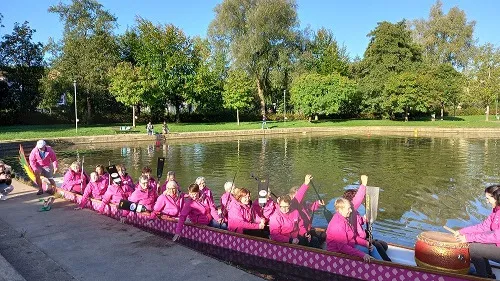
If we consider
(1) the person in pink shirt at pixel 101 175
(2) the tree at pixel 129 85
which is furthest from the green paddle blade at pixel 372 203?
(2) the tree at pixel 129 85

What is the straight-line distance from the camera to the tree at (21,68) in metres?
47.6

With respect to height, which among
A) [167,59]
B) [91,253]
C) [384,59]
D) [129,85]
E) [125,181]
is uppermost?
[384,59]

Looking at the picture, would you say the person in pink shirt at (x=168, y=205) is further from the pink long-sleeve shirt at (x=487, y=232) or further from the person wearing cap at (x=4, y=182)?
the person wearing cap at (x=4, y=182)

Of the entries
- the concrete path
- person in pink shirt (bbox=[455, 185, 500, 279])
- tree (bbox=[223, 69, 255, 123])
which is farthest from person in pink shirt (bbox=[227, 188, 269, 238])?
tree (bbox=[223, 69, 255, 123])

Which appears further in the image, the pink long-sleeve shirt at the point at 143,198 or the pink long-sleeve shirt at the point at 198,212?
the pink long-sleeve shirt at the point at 143,198

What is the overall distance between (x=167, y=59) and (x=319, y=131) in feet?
64.4

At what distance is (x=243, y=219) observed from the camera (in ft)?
25.4

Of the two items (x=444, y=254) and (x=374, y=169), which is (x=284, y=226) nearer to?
(x=444, y=254)

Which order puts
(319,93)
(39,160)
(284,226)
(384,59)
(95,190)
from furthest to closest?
(384,59) → (319,93) → (39,160) → (95,190) → (284,226)

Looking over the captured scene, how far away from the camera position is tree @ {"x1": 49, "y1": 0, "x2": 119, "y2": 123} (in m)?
46.2

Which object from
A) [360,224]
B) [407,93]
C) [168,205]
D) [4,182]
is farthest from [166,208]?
[407,93]

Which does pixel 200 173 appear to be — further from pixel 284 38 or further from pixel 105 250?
pixel 284 38

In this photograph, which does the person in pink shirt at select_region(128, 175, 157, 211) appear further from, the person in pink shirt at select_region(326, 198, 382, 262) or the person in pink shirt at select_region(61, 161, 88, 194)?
the person in pink shirt at select_region(326, 198, 382, 262)

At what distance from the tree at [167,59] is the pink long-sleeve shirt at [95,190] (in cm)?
3588
